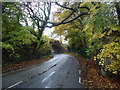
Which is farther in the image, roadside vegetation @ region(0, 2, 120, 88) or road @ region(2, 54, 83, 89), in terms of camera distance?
road @ region(2, 54, 83, 89)

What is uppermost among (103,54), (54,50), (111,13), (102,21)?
(111,13)

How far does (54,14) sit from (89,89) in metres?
14.7

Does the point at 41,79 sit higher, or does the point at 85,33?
the point at 85,33

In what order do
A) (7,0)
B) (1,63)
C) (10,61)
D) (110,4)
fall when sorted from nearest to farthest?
(110,4) < (7,0) < (1,63) < (10,61)

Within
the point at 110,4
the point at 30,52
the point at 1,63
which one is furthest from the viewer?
the point at 30,52

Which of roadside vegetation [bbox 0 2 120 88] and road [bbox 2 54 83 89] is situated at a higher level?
roadside vegetation [bbox 0 2 120 88]

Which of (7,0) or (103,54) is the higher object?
(7,0)

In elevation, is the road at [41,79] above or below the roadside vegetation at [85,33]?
below

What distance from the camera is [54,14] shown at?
723 inches

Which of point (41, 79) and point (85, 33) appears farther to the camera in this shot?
point (85, 33)

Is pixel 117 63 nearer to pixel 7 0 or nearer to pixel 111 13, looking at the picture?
pixel 111 13

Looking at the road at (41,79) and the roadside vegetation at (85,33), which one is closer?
the roadside vegetation at (85,33)

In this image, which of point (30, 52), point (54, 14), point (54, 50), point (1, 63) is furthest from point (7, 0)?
point (54, 50)

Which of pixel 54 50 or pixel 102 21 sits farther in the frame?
pixel 54 50
